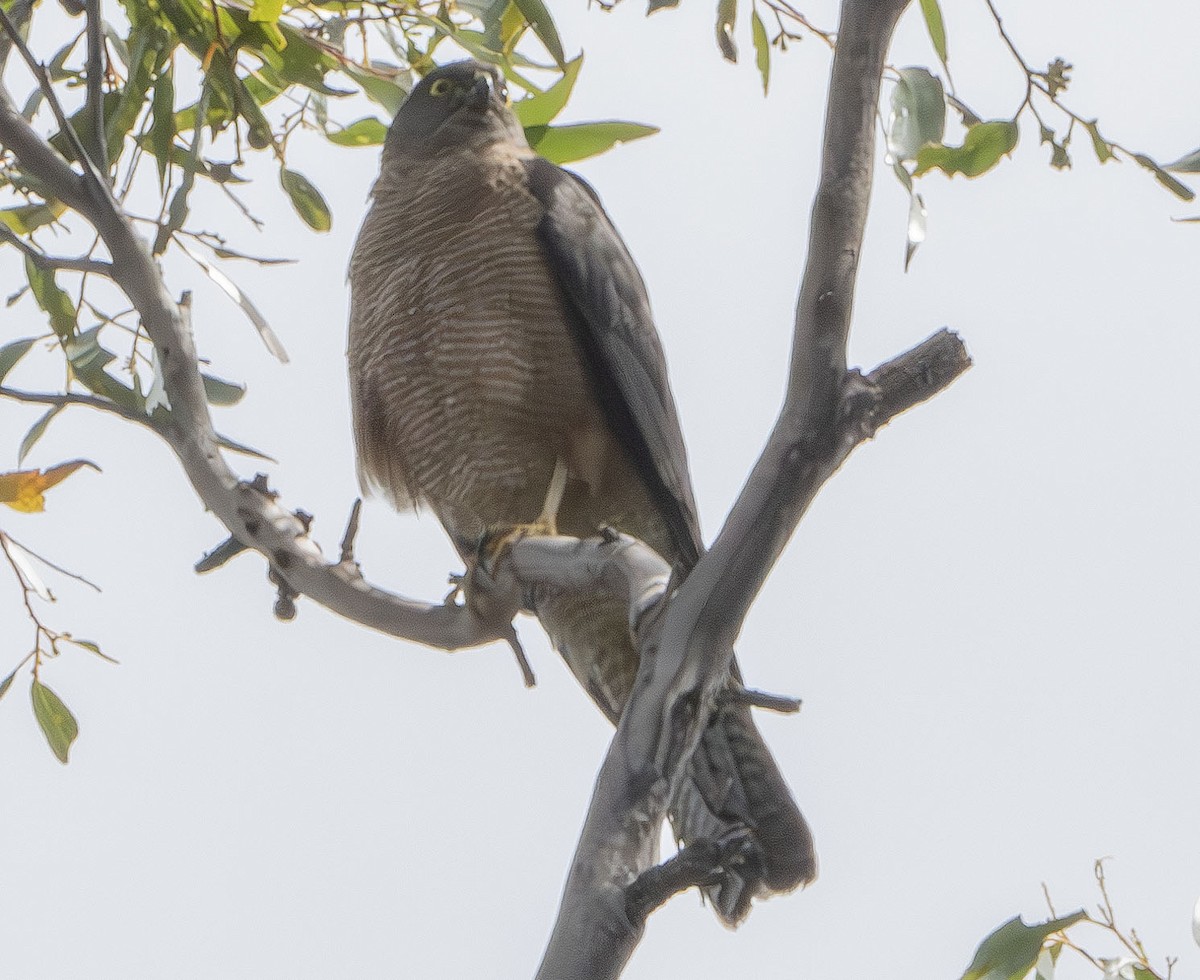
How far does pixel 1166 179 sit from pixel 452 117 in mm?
2125

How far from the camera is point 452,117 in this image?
3754 millimetres

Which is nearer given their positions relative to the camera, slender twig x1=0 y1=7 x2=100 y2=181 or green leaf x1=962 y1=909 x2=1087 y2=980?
slender twig x1=0 y1=7 x2=100 y2=181

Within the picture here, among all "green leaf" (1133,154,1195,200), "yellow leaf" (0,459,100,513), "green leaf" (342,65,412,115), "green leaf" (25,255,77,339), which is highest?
"green leaf" (342,65,412,115)

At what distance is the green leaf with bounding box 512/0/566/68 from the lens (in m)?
2.49

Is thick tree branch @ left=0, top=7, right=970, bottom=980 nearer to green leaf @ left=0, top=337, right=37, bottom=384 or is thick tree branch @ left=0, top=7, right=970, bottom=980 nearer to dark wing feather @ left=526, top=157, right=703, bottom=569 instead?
green leaf @ left=0, top=337, right=37, bottom=384

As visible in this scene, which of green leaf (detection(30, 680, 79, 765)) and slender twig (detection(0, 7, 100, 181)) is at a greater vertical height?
slender twig (detection(0, 7, 100, 181))

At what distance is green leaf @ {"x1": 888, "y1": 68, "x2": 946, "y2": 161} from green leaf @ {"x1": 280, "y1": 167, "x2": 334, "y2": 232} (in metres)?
1.24

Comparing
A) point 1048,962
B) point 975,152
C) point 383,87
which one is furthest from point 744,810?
point 383,87

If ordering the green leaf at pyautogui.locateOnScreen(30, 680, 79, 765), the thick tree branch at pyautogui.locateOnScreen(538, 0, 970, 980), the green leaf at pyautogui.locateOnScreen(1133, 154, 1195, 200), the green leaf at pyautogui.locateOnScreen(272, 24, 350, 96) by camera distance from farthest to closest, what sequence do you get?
the green leaf at pyautogui.locateOnScreen(30, 680, 79, 765) → the green leaf at pyautogui.locateOnScreen(272, 24, 350, 96) → the green leaf at pyautogui.locateOnScreen(1133, 154, 1195, 200) → the thick tree branch at pyautogui.locateOnScreen(538, 0, 970, 980)

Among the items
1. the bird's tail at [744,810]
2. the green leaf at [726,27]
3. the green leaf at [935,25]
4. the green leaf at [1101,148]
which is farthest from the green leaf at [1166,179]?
the bird's tail at [744,810]

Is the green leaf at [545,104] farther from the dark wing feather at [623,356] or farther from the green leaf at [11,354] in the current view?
the green leaf at [11,354]

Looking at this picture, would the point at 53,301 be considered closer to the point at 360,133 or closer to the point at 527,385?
the point at 360,133

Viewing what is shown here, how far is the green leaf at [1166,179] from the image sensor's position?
2.02m

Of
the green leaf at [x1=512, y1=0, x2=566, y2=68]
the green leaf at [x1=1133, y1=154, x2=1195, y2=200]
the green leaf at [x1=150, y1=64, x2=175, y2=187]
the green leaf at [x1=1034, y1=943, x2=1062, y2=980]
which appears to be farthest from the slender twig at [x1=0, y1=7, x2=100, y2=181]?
the green leaf at [x1=1034, y1=943, x2=1062, y2=980]
